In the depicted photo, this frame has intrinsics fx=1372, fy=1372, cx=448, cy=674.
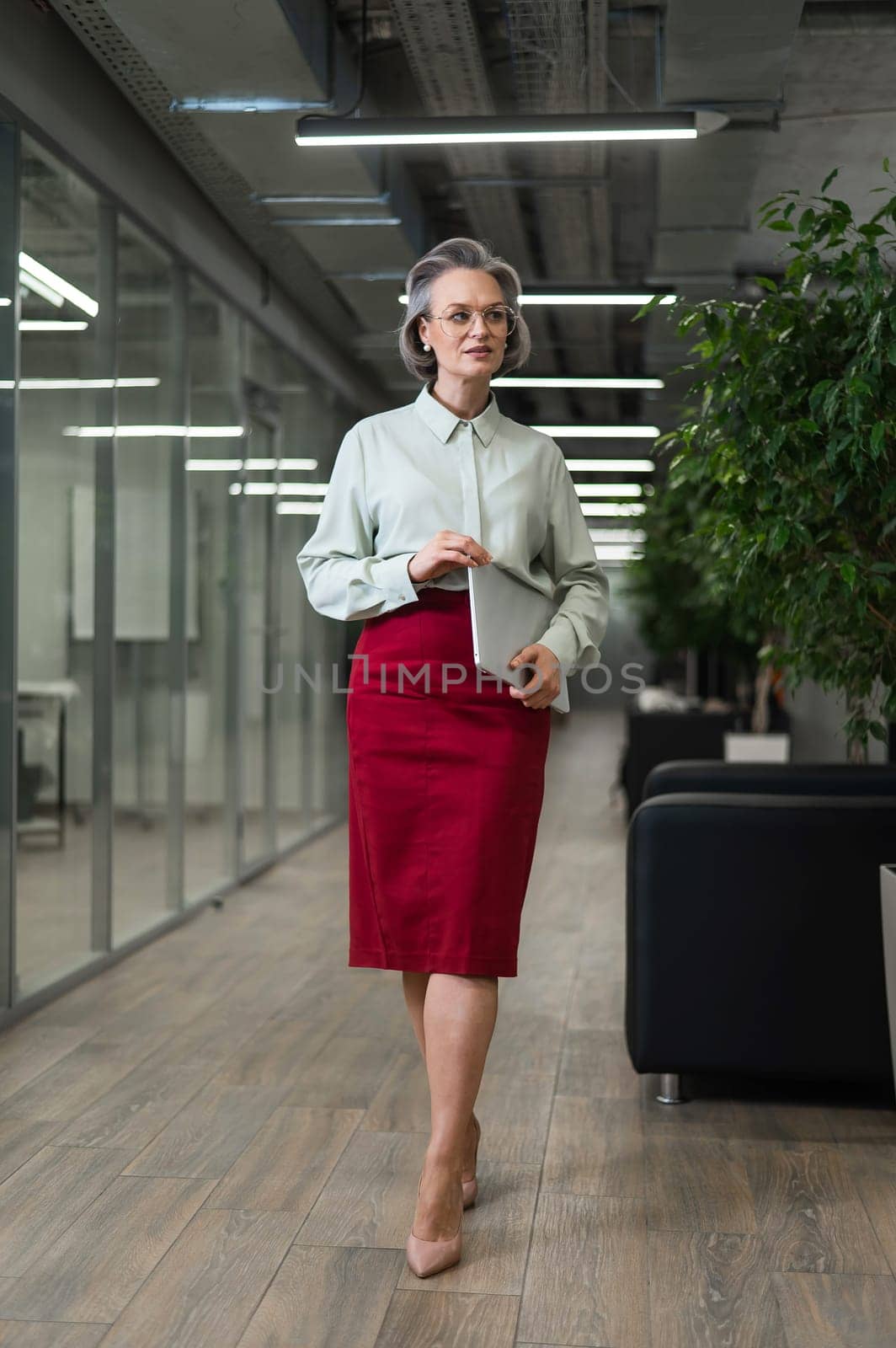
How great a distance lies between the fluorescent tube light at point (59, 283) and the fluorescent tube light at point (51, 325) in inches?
2.3

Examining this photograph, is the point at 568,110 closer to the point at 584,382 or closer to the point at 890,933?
the point at 584,382

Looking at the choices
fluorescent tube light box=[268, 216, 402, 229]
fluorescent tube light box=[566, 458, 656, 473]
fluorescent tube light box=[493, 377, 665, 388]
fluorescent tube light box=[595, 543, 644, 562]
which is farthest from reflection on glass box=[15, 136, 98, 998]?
fluorescent tube light box=[595, 543, 644, 562]

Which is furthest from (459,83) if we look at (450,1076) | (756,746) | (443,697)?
(756,746)

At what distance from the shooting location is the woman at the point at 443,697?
2197 mm

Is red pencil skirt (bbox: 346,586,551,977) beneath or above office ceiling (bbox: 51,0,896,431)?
beneath

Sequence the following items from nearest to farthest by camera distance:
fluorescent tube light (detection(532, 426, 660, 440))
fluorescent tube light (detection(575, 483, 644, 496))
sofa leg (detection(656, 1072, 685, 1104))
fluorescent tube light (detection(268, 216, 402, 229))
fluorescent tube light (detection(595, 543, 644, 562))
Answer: sofa leg (detection(656, 1072, 685, 1104)) < fluorescent tube light (detection(268, 216, 402, 229)) < fluorescent tube light (detection(532, 426, 660, 440)) < fluorescent tube light (detection(575, 483, 644, 496)) < fluorescent tube light (detection(595, 543, 644, 562))

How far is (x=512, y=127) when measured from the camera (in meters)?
3.85

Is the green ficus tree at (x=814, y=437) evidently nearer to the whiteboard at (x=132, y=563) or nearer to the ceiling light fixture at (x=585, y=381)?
the whiteboard at (x=132, y=563)

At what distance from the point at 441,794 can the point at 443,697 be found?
0.52 feet

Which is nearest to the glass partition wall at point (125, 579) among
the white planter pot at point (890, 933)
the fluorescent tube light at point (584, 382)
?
the fluorescent tube light at point (584, 382)

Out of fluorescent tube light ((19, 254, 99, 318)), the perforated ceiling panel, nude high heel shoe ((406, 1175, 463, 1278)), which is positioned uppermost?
the perforated ceiling panel

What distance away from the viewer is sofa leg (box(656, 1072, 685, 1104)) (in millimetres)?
3035

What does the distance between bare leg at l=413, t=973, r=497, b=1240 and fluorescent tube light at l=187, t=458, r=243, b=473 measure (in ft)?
11.7

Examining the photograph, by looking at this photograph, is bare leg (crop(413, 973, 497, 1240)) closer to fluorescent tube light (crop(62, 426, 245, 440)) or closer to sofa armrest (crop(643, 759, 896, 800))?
sofa armrest (crop(643, 759, 896, 800))
